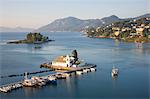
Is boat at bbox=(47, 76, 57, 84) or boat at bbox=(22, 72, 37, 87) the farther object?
boat at bbox=(47, 76, 57, 84)

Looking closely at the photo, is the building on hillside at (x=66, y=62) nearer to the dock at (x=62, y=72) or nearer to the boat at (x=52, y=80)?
the dock at (x=62, y=72)

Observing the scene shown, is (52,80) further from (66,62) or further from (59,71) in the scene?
(66,62)

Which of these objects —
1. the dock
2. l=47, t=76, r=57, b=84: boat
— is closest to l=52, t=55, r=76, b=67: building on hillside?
the dock

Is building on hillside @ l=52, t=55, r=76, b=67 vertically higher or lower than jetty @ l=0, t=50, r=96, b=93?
higher

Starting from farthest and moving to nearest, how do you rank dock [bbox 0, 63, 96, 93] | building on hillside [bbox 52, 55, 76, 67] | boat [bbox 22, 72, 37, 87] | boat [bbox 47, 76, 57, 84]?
building on hillside [bbox 52, 55, 76, 67] → boat [bbox 47, 76, 57, 84] → boat [bbox 22, 72, 37, 87] → dock [bbox 0, 63, 96, 93]

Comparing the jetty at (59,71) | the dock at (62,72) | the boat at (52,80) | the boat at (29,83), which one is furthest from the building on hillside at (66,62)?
the boat at (29,83)

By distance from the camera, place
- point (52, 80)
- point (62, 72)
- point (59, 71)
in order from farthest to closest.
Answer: point (59, 71), point (62, 72), point (52, 80)

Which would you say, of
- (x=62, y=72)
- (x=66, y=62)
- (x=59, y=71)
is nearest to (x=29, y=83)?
(x=62, y=72)

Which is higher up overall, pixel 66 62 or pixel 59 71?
pixel 66 62

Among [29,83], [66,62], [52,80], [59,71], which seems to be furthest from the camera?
[66,62]

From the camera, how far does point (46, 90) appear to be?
25.3ft

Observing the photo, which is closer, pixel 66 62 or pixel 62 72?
pixel 62 72

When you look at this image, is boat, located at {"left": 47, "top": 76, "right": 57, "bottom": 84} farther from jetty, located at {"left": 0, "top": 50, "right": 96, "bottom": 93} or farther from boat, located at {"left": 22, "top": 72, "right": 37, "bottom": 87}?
boat, located at {"left": 22, "top": 72, "right": 37, "bottom": 87}

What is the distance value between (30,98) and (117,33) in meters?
22.5
